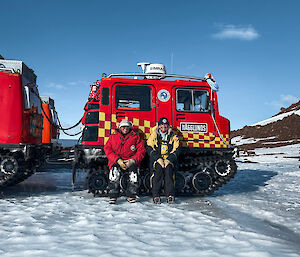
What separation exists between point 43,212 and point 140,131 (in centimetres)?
253

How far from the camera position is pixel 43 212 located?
15.0ft

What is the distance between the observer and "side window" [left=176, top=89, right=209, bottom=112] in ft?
20.4

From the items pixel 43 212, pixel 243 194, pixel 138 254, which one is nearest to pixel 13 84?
pixel 43 212

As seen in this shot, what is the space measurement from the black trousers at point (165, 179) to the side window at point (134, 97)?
1.39m

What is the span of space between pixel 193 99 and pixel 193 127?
26.3 inches

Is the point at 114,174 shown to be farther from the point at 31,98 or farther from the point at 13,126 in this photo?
the point at 31,98

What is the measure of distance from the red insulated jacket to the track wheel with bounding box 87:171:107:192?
0.46 meters

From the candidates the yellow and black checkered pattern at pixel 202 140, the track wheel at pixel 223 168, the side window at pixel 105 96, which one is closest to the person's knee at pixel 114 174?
the side window at pixel 105 96

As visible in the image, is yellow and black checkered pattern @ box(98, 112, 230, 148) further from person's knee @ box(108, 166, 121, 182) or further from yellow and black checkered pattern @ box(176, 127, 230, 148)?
person's knee @ box(108, 166, 121, 182)

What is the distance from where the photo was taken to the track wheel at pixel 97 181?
19.0ft

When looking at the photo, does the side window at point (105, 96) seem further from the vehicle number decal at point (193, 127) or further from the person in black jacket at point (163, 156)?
the vehicle number decal at point (193, 127)

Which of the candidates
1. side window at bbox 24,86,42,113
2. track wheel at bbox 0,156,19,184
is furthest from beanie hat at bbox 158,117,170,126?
track wheel at bbox 0,156,19,184

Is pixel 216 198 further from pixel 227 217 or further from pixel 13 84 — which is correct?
pixel 13 84

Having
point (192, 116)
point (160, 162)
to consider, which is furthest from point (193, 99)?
point (160, 162)
